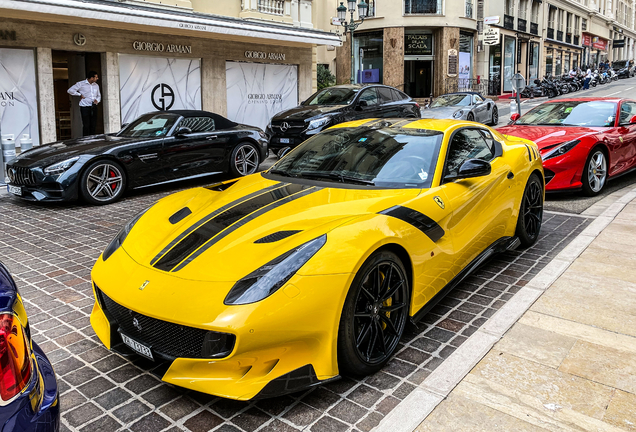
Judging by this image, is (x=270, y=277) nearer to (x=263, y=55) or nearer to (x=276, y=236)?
(x=276, y=236)

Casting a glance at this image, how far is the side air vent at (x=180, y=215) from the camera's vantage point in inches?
149

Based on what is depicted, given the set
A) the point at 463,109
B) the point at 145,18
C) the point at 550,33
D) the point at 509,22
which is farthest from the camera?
the point at 550,33

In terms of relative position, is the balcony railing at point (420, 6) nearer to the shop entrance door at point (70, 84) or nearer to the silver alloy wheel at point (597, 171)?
the shop entrance door at point (70, 84)

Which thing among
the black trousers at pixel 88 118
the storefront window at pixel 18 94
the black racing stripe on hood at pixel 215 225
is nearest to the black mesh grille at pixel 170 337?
the black racing stripe on hood at pixel 215 225

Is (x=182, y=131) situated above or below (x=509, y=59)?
below

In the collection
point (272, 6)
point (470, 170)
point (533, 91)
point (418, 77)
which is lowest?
point (470, 170)

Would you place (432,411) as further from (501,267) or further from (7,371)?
(501,267)

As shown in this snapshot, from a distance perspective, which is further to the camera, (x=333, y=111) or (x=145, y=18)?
(x=145, y=18)

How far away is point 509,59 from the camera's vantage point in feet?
134

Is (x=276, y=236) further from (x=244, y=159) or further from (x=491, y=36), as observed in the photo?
(x=491, y=36)

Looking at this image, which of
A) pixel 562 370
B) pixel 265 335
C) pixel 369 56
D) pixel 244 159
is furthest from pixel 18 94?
pixel 369 56

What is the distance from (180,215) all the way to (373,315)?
5.00 ft

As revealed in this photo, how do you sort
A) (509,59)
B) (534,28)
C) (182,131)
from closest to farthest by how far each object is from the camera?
(182,131), (509,59), (534,28)

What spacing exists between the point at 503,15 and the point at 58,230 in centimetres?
3787
